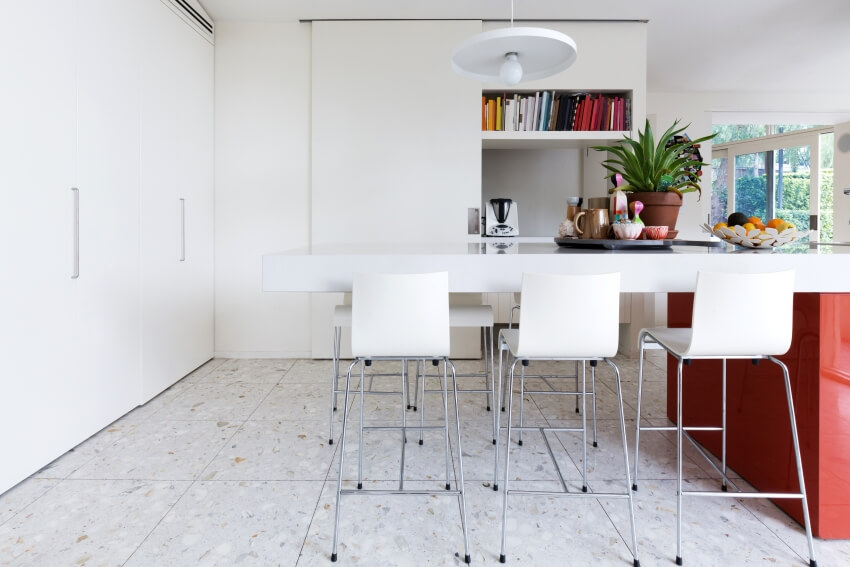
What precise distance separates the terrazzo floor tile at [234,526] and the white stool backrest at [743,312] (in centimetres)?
150

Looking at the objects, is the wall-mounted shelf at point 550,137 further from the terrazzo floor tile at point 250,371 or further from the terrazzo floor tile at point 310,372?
the terrazzo floor tile at point 250,371

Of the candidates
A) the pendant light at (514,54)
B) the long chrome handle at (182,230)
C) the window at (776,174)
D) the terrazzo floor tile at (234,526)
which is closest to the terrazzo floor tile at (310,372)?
the long chrome handle at (182,230)

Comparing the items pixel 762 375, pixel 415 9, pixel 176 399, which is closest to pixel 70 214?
pixel 176 399

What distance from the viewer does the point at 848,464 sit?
1.79 meters

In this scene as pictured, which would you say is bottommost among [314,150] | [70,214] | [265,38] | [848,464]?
[848,464]

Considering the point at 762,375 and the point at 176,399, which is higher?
the point at 762,375

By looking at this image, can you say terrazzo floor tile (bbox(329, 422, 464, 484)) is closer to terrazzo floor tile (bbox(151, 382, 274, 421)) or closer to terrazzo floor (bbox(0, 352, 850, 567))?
terrazzo floor (bbox(0, 352, 850, 567))

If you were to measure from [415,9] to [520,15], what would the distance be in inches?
32.0

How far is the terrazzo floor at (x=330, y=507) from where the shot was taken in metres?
1.71

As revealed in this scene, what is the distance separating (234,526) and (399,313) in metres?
0.96

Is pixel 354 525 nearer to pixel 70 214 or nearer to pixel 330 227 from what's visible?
pixel 70 214

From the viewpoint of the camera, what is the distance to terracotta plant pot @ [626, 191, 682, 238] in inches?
94.0

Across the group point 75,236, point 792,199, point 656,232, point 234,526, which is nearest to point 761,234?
point 656,232

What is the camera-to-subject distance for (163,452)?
2498 millimetres
